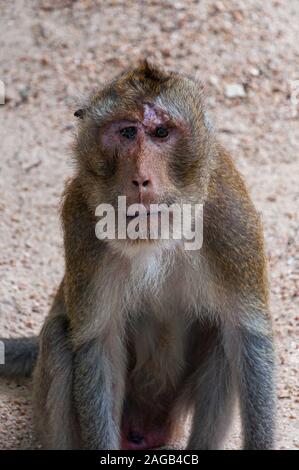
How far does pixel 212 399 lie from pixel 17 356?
Result: 1.37 meters

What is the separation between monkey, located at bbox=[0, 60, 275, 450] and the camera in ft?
15.0

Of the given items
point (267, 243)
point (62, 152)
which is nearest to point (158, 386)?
point (267, 243)

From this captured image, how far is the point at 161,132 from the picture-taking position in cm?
450

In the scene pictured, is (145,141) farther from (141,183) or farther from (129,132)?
(141,183)

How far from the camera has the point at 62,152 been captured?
841 cm

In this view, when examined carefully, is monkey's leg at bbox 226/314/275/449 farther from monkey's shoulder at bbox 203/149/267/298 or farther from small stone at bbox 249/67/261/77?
small stone at bbox 249/67/261/77

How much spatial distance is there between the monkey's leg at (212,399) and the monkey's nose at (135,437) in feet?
1.21

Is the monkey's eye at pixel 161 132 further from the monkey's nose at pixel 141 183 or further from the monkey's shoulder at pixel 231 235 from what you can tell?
the monkey's shoulder at pixel 231 235

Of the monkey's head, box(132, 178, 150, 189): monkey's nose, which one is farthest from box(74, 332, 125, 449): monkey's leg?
box(132, 178, 150, 189): monkey's nose

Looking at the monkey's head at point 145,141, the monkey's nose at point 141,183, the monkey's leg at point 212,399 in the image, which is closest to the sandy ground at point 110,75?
the monkey's leg at point 212,399

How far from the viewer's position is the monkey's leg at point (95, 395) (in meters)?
4.99

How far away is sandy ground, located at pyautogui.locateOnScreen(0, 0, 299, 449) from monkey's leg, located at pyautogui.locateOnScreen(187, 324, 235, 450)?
4.20ft

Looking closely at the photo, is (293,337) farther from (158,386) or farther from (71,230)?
(71,230)
